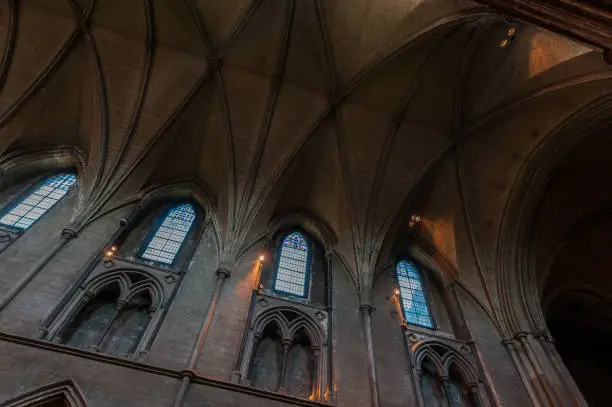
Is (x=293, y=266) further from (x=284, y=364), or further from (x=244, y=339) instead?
(x=284, y=364)

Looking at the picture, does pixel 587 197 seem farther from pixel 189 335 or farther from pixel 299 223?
pixel 189 335

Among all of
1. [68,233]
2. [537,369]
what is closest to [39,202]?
[68,233]

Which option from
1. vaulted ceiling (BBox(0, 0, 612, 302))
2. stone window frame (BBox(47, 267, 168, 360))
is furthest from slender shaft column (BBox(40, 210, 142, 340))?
vaulted ceiling (BBox(0, 0, 612, 302))

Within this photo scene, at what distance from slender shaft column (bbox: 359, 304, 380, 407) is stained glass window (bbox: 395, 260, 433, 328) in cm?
155

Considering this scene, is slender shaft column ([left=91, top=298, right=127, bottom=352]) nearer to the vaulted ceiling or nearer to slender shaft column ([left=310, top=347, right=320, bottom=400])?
the vaulted ceiling

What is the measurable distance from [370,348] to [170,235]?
6.15 meters

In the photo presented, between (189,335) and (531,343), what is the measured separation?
8105 mm

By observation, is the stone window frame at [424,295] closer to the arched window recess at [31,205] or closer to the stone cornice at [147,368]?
the stone cornice at [147,368]

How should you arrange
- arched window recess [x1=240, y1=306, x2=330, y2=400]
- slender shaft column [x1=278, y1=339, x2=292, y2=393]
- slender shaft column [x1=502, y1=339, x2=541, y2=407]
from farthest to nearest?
1. slender shaft column [x1=502, y1=339, x2=541, y2=407]
2. arched window recess [x1=240, y1=306, x2=330, y2=400]
3. slender shaft column [x1=278, y1=339, x2=292, y2=393]

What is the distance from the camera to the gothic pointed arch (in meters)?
6.16

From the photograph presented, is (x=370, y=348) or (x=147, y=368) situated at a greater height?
(x=370, y=348)

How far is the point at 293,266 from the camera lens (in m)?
11.5

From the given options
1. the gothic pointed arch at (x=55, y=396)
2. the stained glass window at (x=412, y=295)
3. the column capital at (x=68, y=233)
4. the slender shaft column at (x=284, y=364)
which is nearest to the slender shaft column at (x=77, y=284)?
the column capital at (x=68, y=233)

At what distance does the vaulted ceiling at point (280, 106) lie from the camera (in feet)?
38.7
